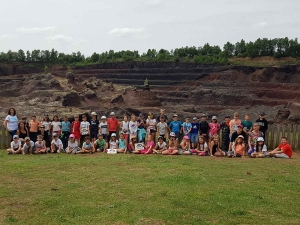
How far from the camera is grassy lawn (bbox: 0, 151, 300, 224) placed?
21.0 feet

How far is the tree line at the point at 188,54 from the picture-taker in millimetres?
65562

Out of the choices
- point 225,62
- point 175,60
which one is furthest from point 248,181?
point 175,60

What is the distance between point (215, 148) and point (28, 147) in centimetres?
671

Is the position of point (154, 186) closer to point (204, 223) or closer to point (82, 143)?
point (204, 223)

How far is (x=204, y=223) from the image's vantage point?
6094mm

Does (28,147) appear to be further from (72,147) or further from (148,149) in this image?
(148,149)

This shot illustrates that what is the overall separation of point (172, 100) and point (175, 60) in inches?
800

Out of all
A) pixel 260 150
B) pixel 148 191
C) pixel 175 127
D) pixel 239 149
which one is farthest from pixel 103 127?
pixel 148 191

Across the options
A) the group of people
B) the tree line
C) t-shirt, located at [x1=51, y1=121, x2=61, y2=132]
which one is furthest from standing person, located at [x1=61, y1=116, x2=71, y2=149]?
the tree line

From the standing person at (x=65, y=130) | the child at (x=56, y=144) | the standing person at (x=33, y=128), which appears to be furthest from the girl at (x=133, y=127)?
the standing person at (x=33, y=128)

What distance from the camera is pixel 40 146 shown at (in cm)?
1356

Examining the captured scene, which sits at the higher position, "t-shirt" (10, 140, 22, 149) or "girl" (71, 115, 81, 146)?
"girl" (71, 115, 81, 146)

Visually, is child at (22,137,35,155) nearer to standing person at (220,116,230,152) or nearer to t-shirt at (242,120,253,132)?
standing person at (220,116,230,152)

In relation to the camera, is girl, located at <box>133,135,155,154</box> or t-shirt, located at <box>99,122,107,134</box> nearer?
girl, located at <box>133,135,155,154</box>
